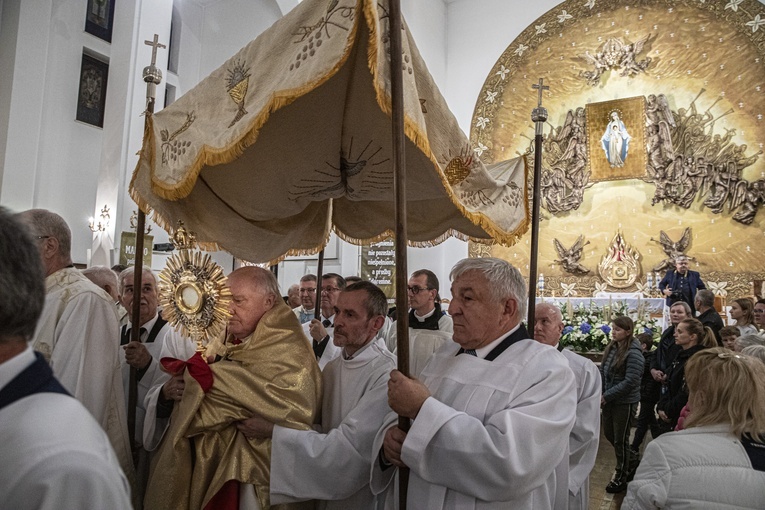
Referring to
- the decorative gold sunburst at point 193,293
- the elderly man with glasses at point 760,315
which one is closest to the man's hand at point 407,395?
the decorative gold sunburst at point 193,293

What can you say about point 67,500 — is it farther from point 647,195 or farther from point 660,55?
point 660,55

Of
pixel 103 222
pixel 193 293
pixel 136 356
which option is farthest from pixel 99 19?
pixel 193 293

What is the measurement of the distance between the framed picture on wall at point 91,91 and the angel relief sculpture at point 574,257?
36.3 ft

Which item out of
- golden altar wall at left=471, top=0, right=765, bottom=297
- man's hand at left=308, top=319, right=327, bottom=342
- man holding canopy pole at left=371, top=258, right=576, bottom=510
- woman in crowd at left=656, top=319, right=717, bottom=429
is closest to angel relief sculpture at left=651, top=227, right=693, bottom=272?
golden altar wall at left=471, top=0, right=765, bottom=297

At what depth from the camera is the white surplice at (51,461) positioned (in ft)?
3.16

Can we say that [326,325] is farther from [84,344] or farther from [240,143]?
[240,143]

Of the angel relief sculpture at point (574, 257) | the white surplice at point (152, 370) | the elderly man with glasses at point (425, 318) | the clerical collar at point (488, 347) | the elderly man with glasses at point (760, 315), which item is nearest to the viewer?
the clerical collar at point (488, 347)

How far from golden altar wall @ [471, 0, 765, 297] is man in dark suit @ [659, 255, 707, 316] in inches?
45.4

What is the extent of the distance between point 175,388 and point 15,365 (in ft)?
6.14

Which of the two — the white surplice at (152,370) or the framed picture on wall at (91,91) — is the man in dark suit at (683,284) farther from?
the framed picture on wall at (91,91)

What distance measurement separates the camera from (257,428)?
2.64 metres

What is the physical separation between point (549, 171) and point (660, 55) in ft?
10.3

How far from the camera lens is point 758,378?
7.43ft

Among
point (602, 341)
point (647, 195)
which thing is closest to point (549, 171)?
point (647, 195)
